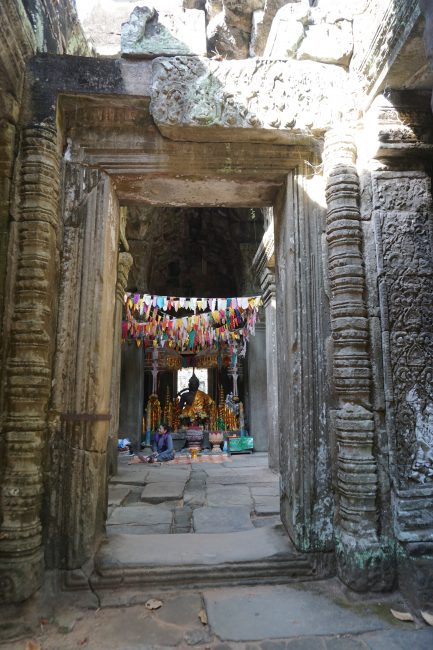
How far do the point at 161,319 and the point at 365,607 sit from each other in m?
8.39

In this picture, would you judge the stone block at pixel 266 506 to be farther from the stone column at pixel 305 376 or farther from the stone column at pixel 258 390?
the stone column at pixel 258 390

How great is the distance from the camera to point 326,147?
3160mm

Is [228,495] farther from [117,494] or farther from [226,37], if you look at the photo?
[226,37]


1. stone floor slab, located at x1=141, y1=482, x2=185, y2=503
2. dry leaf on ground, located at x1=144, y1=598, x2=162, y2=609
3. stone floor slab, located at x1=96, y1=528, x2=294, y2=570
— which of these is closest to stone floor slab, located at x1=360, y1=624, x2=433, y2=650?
stone floor slab, located at x1=96, y1=528, x2=294, y2=570

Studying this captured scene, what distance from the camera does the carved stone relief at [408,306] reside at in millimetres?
2789

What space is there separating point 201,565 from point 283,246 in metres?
2.55

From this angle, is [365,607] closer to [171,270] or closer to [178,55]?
[178,55]

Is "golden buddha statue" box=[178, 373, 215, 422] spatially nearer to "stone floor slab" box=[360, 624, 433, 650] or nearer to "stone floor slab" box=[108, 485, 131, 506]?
"stone floor slab" box=[108, 485, 131, 506]

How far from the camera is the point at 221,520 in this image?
12.7 ft

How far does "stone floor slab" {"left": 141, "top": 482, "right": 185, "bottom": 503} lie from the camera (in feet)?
15.6

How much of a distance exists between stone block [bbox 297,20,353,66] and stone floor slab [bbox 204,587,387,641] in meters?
3.92

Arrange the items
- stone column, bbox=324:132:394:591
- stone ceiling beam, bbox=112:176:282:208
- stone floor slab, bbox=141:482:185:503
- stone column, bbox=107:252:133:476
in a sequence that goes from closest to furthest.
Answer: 1. stone column, bbox=324:132:394:591
2. stone ceiling beam, bbox=112:176:282:208
3. stone floor slab, bbox=141:482:185:503
4. stone column, bbox=107:252:133:476

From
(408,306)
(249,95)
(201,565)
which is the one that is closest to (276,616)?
(201,565)

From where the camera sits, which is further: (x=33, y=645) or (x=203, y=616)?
(x=203, y=616)
